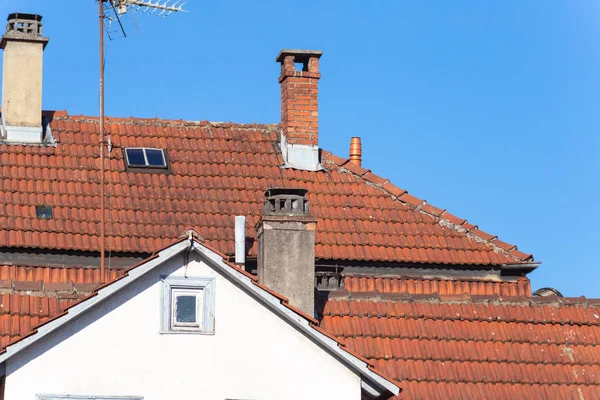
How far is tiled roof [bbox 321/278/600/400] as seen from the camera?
23.2 metres

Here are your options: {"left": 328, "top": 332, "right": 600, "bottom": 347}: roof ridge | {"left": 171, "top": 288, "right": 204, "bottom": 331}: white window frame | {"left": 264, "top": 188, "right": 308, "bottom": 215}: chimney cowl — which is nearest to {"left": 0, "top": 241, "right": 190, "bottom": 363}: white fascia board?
{"left": 171, "top": 288, "right": 204, "bottom": 331}: white window frame

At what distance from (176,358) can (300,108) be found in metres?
12.3

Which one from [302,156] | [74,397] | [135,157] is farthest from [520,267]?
[74,397]

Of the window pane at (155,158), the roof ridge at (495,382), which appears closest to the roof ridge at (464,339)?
the roof ridge at (495,382)

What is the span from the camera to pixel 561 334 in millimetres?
24500

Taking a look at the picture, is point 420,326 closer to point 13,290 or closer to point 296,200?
point 296,200

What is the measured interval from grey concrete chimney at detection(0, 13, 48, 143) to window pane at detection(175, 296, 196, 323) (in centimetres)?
1060

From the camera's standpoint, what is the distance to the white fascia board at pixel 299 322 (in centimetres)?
2047

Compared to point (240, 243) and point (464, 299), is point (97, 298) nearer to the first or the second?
point (240, 243)

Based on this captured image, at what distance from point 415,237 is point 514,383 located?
7.16 m

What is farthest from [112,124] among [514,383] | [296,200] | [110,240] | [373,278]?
[514,383]

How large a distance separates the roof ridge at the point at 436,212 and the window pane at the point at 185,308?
35.3 feet

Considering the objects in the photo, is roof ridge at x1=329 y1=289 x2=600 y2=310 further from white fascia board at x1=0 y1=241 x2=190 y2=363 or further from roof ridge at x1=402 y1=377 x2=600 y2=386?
white fascia board at x1=0 y1=241 x2=190 y2=363

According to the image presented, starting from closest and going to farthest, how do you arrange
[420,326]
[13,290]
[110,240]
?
[13,290]
[420,326]
[110,240]
